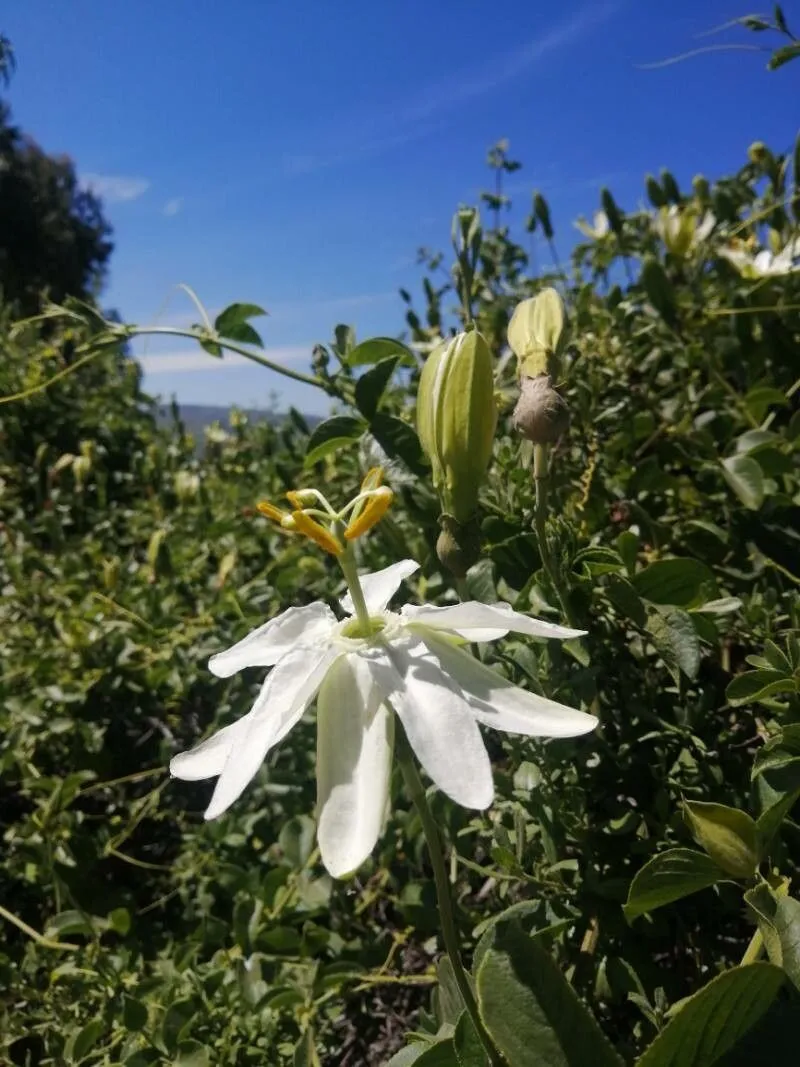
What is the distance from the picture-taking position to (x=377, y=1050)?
0.64 meters

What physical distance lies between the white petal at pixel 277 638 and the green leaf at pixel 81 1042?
13.8 inches

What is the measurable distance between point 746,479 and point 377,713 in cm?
41

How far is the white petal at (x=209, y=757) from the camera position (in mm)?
358

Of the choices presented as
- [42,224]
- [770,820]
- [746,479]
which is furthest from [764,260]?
[42,224]

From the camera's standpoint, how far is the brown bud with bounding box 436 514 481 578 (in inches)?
16.5

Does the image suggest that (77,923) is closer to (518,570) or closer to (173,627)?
(173,627)

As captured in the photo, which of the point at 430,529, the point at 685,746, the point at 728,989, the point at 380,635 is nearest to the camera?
the point at 728,989

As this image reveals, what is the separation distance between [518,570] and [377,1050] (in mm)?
393

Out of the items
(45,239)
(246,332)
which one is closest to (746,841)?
(246,332)

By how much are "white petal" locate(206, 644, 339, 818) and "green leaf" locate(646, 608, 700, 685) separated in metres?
0.20

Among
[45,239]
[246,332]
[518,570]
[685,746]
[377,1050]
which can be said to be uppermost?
[45,239]

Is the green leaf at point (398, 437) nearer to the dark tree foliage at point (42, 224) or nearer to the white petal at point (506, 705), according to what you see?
the white petal at point (506, 705)

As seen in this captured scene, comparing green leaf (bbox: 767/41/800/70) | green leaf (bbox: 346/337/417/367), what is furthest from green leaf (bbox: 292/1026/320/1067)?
green leaf (bbox: 767/41/800/70)

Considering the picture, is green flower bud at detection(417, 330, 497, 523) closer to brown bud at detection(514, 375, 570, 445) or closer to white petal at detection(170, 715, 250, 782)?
brown bud at detection(514, 375, 570, 445)
